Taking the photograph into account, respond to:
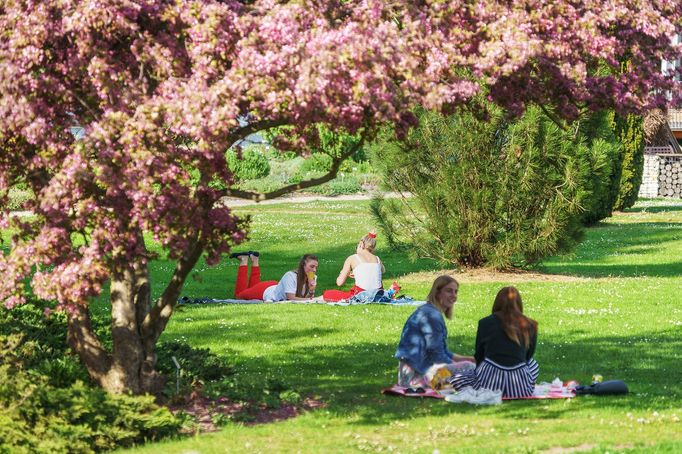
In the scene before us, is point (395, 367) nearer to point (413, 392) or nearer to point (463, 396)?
point (413, 392)

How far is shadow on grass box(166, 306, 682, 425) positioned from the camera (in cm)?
1017

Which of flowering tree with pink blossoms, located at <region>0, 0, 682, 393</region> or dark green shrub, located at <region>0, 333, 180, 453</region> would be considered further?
dark green shrub, located at <region>0, 333, 180, 453</region>

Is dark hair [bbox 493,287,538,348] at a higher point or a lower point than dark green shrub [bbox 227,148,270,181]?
lower

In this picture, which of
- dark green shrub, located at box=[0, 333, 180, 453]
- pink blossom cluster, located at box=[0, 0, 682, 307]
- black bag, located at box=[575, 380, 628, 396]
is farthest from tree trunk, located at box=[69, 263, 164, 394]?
black bag, located at box=[575, 380, 628, 396]

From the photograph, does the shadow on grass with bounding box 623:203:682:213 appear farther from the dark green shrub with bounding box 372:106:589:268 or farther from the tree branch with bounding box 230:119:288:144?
the tree branch with bounding box 230:119:288:144

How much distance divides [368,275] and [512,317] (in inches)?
325

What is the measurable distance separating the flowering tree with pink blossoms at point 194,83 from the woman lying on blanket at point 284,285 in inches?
361

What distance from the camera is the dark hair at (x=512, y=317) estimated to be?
10.5 metres

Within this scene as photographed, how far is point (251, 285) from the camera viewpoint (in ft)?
65.3

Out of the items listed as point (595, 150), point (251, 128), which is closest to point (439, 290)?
point (251, 128)

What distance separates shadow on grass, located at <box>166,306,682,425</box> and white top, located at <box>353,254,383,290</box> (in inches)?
110

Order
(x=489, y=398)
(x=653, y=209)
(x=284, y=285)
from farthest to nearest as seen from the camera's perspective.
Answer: (x=653, y=209) < (x=284, y=285) < (x=489, y=398)

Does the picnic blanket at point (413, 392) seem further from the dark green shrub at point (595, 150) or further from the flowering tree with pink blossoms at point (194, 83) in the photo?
the dark green shrub at point (595, 150)

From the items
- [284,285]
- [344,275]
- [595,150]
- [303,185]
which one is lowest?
[284,285]
